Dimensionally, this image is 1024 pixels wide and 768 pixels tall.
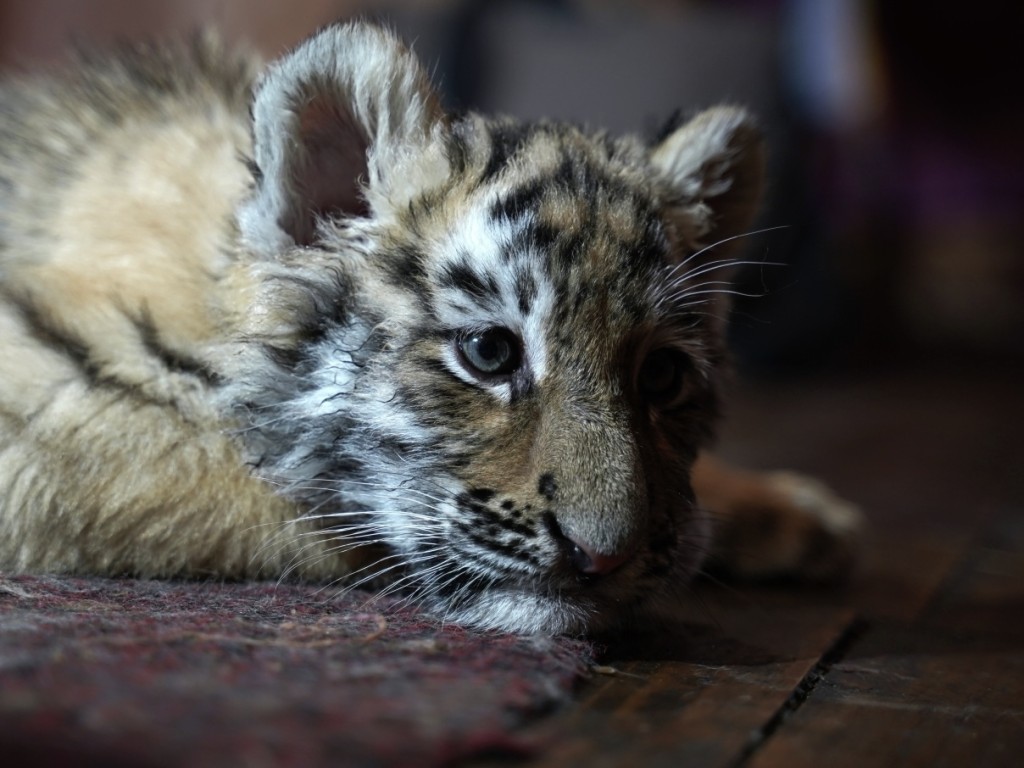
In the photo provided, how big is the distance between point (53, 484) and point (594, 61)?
3.50 m

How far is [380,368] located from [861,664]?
0.70m

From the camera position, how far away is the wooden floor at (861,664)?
3.54 ft

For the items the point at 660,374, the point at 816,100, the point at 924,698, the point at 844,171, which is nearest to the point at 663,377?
the point at 660,374

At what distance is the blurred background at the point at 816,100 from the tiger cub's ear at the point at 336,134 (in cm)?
12

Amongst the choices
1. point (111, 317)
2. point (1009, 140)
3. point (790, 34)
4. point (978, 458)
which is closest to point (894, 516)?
point (978, 458)

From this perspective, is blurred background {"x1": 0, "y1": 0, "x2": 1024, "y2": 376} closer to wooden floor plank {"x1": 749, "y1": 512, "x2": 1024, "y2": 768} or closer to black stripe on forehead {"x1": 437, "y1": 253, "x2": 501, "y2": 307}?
black stripe on forehead {"x1": 437, "y1": 253, "x2": 501, "y2": 307}

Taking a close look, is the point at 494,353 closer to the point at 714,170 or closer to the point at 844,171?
the point at 714,170

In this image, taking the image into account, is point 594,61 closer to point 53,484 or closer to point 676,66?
point 676,66

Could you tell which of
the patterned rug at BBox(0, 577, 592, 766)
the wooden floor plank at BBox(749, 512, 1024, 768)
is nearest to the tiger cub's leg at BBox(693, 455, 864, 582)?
the wooden floor plank at BBox(749, 512, 1024, 768)

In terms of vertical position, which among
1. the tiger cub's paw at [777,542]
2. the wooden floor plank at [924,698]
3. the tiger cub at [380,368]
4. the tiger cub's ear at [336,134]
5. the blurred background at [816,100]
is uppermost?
the blurred background at [816,100]

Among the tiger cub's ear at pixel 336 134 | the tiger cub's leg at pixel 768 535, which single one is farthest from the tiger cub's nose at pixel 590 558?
the tiger cub's leg at pixel 768 535

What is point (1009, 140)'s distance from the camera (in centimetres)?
693

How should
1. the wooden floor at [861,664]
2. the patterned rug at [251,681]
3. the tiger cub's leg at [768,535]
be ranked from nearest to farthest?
the patterned rug at [251,681], the wooden floor at [861,664], the tiger cub's leg at [768,535]

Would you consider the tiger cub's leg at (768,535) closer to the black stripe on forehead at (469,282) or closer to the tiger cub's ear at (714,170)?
the tiger cub's ear at (714,170)
